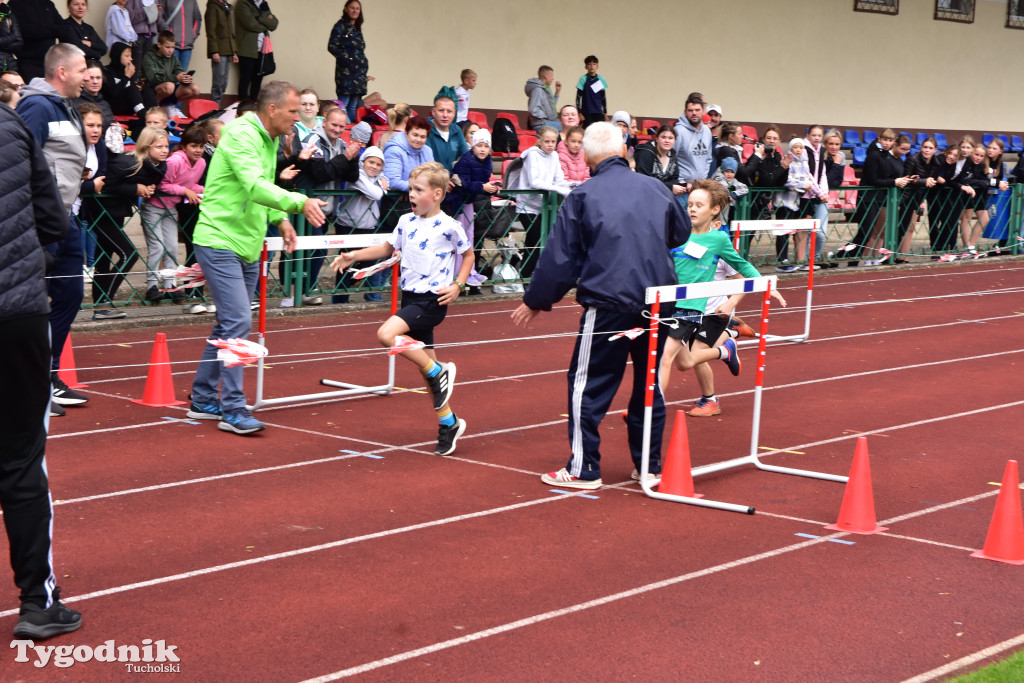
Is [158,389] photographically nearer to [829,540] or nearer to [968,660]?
[829,540]

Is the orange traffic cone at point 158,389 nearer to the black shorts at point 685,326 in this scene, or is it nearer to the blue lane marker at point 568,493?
the blue lane marker at point 568,493

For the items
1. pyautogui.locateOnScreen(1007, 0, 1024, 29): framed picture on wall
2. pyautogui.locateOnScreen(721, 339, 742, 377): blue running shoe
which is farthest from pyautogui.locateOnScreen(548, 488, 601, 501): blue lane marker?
pyautogui.locateOnScreen(1007, 0, 1024, 29): framed picture on wall

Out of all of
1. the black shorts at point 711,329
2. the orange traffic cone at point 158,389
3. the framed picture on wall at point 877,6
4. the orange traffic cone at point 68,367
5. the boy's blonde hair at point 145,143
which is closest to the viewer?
the orange traffic cone at point 158,389

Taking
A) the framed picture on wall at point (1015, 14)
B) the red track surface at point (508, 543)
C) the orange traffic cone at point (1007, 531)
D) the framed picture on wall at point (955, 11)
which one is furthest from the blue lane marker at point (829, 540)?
the framed picture on wall at point (1015, 14)

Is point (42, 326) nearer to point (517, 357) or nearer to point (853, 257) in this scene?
point (517, 357)

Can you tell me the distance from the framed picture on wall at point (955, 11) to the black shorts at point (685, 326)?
1111 inches

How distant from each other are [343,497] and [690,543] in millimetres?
1889

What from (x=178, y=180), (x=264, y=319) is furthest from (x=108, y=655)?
(x=178, y=180)

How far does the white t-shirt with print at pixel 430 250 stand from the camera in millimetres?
8062

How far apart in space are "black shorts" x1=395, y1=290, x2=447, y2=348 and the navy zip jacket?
1153 mm

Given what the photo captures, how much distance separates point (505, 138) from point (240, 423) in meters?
12.3

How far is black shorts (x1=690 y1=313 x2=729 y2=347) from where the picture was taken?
9.19 meters

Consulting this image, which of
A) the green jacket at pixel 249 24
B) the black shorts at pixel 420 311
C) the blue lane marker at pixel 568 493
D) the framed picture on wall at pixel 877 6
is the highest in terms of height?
the framed picture on wall at pixel 877 6

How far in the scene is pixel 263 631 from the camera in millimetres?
4918
